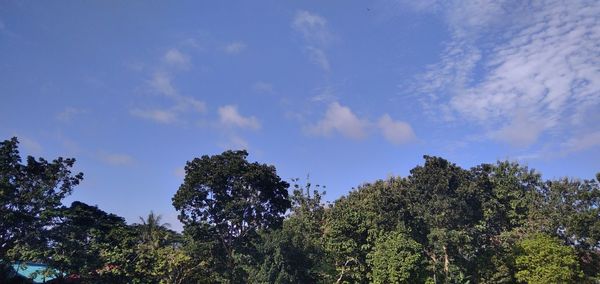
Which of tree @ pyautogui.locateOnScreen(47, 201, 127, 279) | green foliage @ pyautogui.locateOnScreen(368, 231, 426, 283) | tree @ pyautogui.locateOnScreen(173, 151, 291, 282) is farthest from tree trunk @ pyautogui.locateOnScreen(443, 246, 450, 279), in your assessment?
tree @ pyautogui.locateOnScreen(47, 201, 127, 279)

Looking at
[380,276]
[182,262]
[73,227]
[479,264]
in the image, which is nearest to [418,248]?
[380,276]

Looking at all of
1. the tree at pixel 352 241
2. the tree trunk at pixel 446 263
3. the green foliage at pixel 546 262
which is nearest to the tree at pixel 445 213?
the tree trunk at pixel 446 263

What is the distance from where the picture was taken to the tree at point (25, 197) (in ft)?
64.3

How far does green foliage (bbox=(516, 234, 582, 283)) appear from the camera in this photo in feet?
76.9

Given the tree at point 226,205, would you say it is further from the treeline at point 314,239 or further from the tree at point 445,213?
the tree at point 445,213

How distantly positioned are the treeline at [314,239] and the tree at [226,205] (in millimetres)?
57

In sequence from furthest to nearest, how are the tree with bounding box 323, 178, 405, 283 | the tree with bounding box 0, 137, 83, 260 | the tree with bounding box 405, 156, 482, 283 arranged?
the tree with bounding box 405, 156, 482, 283 → the tree with bounding box 323, 178, 405, 283 → the tree with bounding box 0, 137, 83, 260

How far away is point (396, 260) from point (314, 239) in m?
8.52

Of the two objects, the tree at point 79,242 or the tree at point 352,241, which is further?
the tree at point 352,241

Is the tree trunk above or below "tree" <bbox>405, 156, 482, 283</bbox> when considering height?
below

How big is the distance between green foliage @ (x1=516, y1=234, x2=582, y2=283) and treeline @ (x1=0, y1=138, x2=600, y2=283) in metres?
0.07

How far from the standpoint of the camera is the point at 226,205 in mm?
23469

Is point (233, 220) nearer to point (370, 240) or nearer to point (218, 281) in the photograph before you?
point (218, 281)

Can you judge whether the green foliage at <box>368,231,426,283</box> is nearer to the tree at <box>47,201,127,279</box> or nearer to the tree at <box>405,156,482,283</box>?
the tree at <box>405,156,482,283</box>
